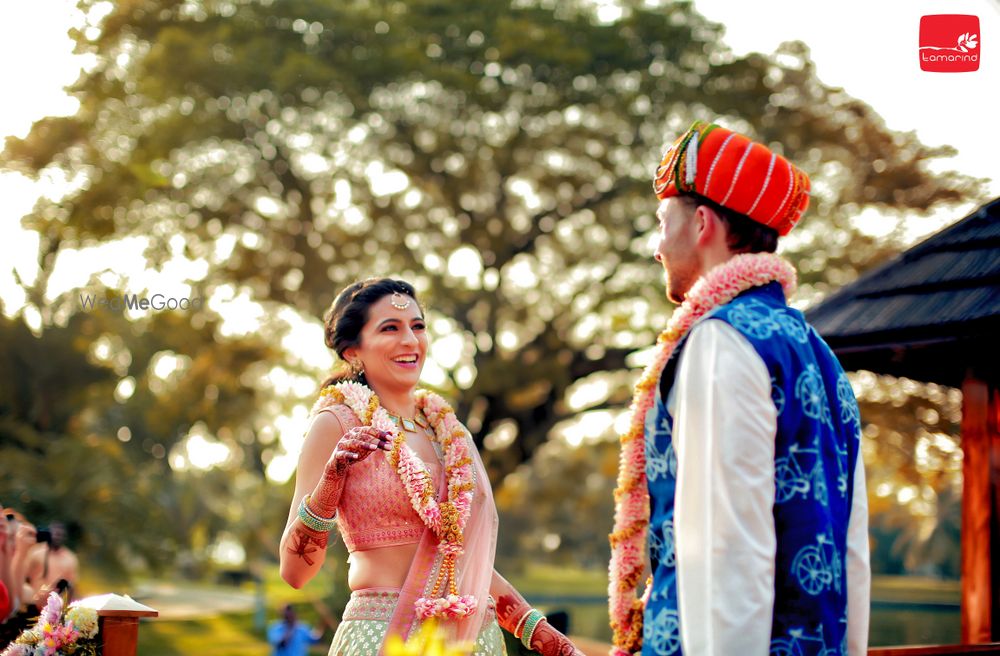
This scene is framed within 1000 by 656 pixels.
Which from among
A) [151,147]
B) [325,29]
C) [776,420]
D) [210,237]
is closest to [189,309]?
[210,237]

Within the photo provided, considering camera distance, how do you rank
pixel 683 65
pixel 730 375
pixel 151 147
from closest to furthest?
1. pixel 730 375
2. pixel 151 147
3. pixel 683 65

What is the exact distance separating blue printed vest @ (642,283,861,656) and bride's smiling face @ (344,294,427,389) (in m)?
1.07

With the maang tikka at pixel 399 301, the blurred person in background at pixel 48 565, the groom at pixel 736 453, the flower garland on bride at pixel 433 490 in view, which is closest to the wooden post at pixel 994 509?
the flower garland on bride at pixel 433 490

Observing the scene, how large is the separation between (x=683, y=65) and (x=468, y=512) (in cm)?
1385

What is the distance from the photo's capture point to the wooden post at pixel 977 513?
578 centimetres

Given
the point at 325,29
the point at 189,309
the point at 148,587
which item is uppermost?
the point at 325,29

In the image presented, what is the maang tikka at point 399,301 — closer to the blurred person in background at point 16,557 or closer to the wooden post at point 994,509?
the wooden post at point 994,509

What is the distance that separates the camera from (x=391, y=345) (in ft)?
9.88

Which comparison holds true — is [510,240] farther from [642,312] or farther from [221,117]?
[221,117]

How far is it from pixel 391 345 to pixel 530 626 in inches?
31.1

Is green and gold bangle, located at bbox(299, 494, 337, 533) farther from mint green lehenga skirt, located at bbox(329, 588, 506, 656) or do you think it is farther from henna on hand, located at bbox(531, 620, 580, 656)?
henna on hand, located at bbox(531, 620, 580, 656)

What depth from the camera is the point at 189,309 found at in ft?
51.7

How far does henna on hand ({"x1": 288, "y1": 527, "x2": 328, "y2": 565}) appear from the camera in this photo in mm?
2773

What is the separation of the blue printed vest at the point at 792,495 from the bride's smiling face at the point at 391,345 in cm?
107
